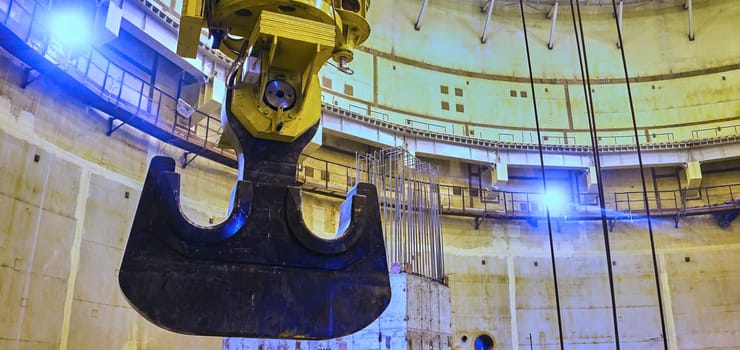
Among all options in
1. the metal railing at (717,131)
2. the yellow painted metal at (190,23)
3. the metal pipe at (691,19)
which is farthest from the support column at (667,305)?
the yellow painted metal at (190,23)

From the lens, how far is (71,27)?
43.5ft

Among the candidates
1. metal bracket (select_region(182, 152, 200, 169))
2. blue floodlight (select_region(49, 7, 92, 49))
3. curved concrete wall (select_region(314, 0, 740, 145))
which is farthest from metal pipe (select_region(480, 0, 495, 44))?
blue floodlight (select_region(49, 7, 92, 49))

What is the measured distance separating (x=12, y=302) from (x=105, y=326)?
2519mm

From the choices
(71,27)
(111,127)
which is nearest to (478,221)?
(111,127)

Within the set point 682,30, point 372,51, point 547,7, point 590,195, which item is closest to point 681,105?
point 682,30

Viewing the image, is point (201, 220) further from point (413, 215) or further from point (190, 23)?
point (190, 23)

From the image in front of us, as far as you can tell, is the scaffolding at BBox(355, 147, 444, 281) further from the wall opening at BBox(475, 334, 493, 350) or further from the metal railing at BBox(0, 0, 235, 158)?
the wall opening at BBox(475, 334, 493, 350)

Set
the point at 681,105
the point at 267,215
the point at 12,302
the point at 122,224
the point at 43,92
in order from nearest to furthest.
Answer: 1. the point at 267,215
2. the point at 12,302
3. the point at 43,92
4. the point at 122,224
5. the point at 681,105

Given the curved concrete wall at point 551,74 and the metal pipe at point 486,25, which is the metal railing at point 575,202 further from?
the metal pipe at point 486,25

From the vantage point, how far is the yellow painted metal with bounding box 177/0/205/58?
3928 mm

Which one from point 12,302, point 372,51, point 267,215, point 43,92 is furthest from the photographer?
point 372,51

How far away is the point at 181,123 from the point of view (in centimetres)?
1719

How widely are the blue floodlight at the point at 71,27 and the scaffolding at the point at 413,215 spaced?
7369 mm

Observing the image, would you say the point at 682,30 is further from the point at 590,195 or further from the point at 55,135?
the point at 55,135
